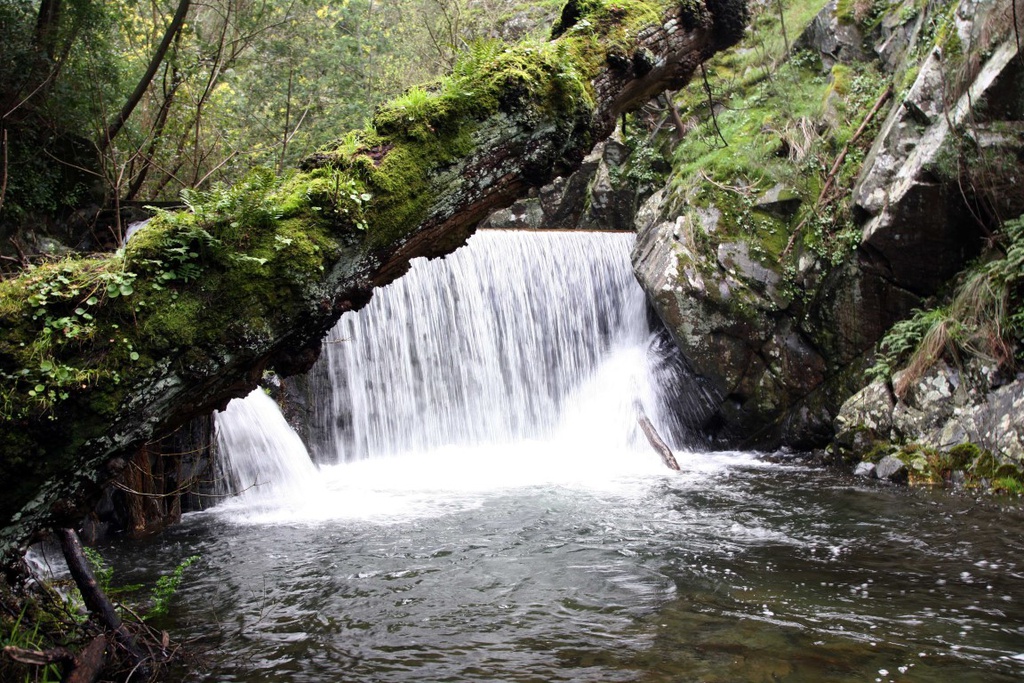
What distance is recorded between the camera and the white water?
37.6ft

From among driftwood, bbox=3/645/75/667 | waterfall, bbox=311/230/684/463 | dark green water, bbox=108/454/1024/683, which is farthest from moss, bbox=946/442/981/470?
driftwood, bbox=3/645/75/667

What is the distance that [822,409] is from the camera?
35.8 feet

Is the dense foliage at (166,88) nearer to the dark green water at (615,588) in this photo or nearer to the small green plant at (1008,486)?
the dark green water at (615,588)

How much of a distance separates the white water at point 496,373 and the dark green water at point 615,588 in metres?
2.61

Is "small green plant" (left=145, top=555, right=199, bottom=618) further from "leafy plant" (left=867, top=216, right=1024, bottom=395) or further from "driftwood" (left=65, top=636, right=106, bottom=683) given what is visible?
"leafy plant" (left=867, top=216, right=1024, bottom=395)

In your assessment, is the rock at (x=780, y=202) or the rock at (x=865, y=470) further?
the rock at (x=780, y=202)

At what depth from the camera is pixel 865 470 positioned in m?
9.10

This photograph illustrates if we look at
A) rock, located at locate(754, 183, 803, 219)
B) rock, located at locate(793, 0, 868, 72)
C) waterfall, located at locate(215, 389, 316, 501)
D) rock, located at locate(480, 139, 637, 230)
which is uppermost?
rock, located at locate(793, 0, 868, 72)

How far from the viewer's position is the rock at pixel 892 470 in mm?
8562

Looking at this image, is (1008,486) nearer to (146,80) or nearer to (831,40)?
(831,40)

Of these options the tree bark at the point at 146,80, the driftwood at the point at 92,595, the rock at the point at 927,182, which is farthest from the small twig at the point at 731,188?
the driftwood at the point at 92,595

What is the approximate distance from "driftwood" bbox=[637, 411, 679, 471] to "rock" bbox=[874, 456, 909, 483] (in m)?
2.58

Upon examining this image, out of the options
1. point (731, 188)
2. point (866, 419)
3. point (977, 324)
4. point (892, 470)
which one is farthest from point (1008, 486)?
point (731, 188)

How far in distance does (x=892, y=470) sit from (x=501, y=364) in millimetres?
6681
